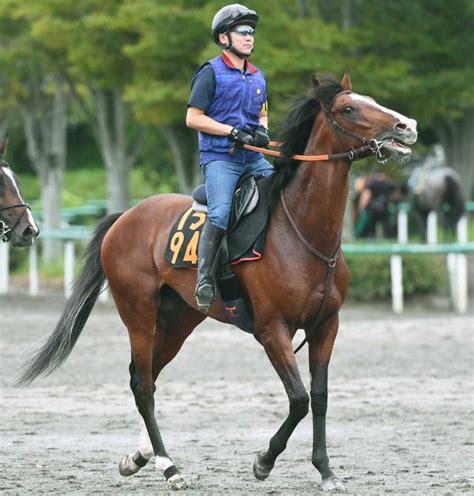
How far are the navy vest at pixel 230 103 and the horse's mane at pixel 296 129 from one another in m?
0.27

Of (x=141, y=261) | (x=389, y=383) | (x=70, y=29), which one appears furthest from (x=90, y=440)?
(x=70, y=29)

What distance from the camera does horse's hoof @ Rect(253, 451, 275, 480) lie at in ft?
26.4

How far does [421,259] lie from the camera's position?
2181 cm

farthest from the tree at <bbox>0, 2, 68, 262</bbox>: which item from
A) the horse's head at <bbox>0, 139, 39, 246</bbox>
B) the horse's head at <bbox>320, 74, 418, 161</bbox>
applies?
the horse's head at <bbox>320, 74, 418, 161</bbox>

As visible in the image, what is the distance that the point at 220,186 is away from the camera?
27.5ft

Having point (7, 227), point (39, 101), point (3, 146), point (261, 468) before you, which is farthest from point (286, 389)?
point (39, 101)

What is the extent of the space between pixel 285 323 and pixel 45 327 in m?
11.0

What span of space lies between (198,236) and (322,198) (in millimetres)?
935

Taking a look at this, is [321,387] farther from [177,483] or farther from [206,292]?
[177,483]

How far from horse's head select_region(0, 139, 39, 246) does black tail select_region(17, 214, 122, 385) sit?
977 mm

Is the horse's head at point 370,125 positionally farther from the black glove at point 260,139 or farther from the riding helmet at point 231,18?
the riding helmet at point 231,18

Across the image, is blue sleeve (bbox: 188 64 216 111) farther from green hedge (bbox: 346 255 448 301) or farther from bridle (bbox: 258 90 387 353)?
green hedge (bbox: 346 255 448 301)

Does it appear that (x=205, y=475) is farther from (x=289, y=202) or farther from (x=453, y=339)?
(x=453, y=339)

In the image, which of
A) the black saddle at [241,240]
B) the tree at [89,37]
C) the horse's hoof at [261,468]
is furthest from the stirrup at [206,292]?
the tree at [89,37]
